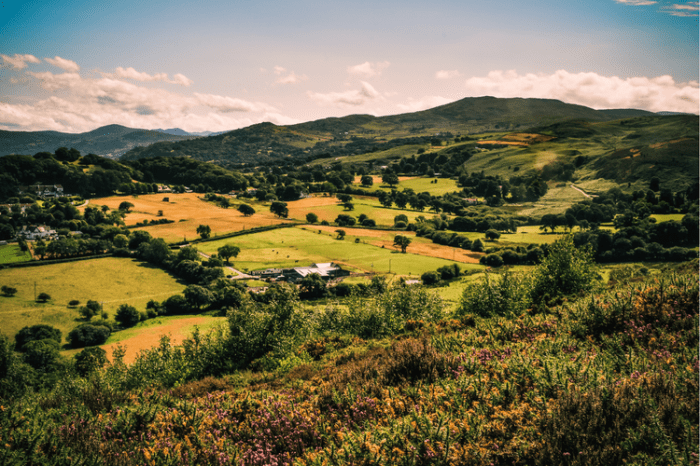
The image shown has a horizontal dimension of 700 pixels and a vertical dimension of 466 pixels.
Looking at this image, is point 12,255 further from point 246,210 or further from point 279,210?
point 279,210

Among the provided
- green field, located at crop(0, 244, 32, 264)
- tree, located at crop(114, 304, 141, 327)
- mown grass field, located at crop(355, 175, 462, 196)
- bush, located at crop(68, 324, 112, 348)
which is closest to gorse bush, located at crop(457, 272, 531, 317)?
bush, located at crop(68, 324, 112, 348)

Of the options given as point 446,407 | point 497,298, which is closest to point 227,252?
point 497,298

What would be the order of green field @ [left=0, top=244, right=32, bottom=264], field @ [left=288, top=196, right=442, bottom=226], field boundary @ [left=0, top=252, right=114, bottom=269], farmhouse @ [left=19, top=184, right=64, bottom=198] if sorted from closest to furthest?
1. field boundary @ [left=0, top=252, right=114, bottom=269]
2. green field @ [left=0, top=244, right=32, bottom=264]
3. field @ [left=288, top=196, right=442, bottom=226]
4. farmhouse @ [left=19, top=184, right=64, bottom=198]

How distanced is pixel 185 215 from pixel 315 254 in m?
57.2

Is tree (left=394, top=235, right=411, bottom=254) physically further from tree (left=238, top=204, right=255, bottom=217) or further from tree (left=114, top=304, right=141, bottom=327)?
tree (left=238, top=204, right=255, bottom=217)

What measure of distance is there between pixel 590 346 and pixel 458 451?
704cm

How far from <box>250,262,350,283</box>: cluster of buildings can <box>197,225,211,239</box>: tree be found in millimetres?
26792

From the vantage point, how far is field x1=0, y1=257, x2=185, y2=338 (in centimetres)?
6038

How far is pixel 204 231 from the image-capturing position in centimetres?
9919

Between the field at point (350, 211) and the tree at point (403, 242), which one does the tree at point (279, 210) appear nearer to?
the field at point (350, 211)

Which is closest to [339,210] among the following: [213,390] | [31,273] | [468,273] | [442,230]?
[442,230]

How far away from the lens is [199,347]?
21.1m

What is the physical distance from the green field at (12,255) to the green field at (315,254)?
35581 millimetres

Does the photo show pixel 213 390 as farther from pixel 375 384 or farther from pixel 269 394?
pixel 375 384
